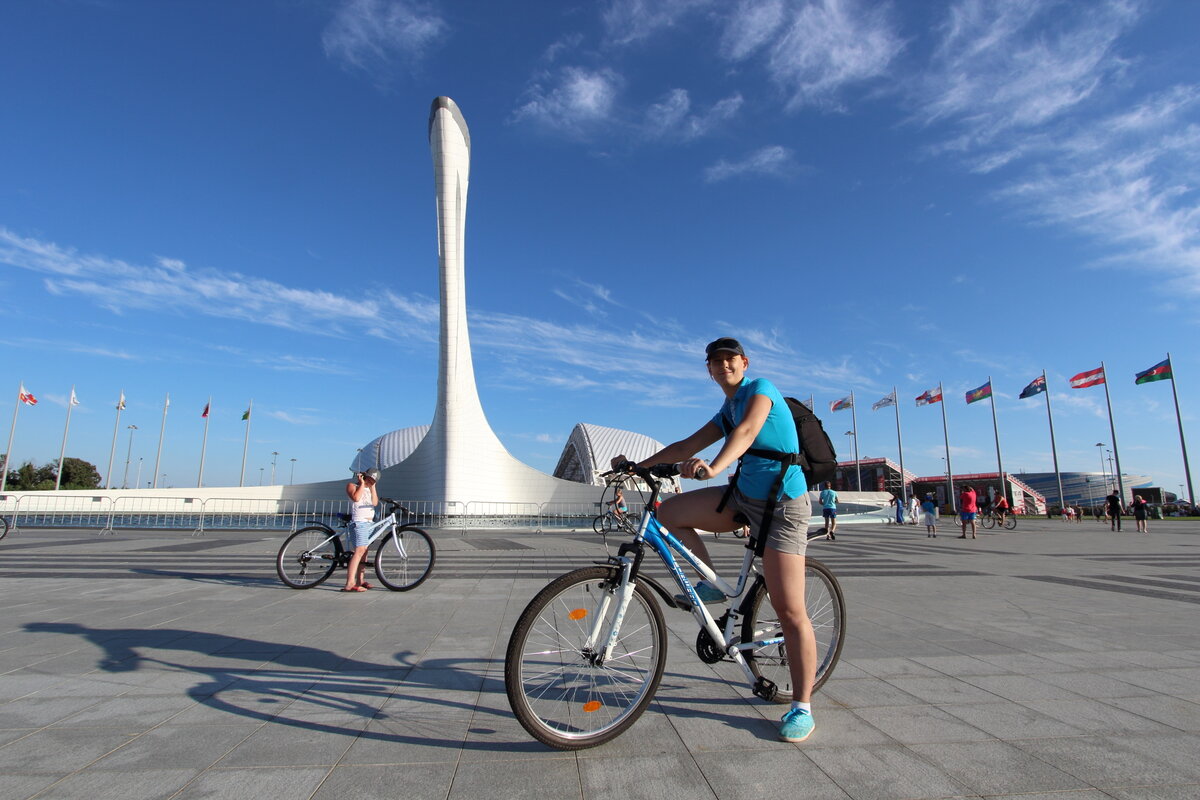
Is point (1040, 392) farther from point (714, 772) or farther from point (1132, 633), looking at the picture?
point (714, 772)

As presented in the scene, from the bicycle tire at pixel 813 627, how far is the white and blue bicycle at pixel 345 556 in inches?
173

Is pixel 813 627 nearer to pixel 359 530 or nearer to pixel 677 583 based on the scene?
pixel 677 583

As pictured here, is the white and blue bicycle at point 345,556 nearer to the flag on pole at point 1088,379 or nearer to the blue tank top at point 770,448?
the blue tank top at point 770,448

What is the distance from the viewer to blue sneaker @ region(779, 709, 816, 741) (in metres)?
2.39

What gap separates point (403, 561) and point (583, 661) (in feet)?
15.1

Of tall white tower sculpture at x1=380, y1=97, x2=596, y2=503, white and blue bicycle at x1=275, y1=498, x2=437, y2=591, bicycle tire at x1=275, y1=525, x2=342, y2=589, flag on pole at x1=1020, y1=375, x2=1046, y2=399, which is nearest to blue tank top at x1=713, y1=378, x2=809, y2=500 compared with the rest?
white and blue bicycle at x1=275, y1=498, x2=437, y2=591

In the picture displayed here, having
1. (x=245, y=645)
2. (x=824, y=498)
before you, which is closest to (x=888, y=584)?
(x=245, y=645)

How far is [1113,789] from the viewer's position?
1.97 m

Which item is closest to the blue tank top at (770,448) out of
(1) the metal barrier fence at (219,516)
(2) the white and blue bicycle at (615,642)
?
(2) the white and blue bicycle at (615,642)

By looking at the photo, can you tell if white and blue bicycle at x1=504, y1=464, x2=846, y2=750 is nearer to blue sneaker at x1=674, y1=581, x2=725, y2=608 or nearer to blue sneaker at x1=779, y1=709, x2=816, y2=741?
blue sneaker at x1=674, y1=581, x2=725, y2=608

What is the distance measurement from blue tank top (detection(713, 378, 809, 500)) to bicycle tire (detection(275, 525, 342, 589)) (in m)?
5.27

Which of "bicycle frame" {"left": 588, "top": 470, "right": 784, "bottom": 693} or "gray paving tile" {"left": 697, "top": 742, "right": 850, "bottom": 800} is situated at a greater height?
"bicycle frame" {"left": 588, "top": 470, "right": 784, "bottom": 693}

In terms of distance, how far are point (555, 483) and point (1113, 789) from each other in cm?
3503

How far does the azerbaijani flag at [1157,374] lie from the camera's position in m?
31.8
